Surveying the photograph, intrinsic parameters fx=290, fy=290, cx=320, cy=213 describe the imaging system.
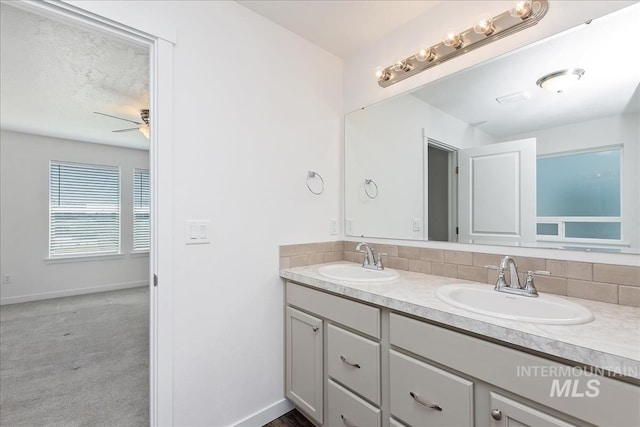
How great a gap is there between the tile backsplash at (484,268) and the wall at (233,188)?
16 centimetres

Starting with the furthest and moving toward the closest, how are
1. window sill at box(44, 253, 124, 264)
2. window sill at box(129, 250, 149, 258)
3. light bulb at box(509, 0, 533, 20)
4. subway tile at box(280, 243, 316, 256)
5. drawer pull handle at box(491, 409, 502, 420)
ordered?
window sill at box(129, 250, 149, 258), window sill at box(44, 253, 124, 264), subway tile at box(280, 243, 316, 256), light bulb at box(509, 0, 533, 20), drawer pull handle at box(491, 409, 502, 420)

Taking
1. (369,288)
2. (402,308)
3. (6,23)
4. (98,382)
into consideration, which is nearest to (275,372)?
(369,288)

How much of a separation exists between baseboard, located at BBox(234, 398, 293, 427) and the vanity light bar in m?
2.19

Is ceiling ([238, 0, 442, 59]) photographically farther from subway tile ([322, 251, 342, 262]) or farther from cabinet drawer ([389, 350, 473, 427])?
cabinet drawer ([389, 350, 473, 427])

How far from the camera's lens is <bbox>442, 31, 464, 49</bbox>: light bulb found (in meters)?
1.54

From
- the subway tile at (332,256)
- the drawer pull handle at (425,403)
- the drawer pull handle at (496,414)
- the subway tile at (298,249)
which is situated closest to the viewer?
the drawer pull handle at (496,414)

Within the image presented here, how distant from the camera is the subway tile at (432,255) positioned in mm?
1697

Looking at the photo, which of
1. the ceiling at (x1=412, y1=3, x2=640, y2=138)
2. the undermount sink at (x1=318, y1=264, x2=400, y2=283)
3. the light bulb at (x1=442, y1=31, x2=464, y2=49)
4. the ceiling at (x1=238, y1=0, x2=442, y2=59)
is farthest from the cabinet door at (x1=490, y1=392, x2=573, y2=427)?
the ceiling at (x1=238, y1=0, x2=442, y2=59)

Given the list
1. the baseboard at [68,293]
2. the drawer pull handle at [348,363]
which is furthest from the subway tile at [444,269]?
the baseboard at [68,293]

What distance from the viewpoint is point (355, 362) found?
1393 millimetres

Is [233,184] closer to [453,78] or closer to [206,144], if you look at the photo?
[206,144]

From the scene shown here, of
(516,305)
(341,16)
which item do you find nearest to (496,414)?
(516,305)

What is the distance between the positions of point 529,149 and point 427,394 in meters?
1.19

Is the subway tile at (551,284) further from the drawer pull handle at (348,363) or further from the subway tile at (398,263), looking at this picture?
the drawer pull handle at (348,363)
